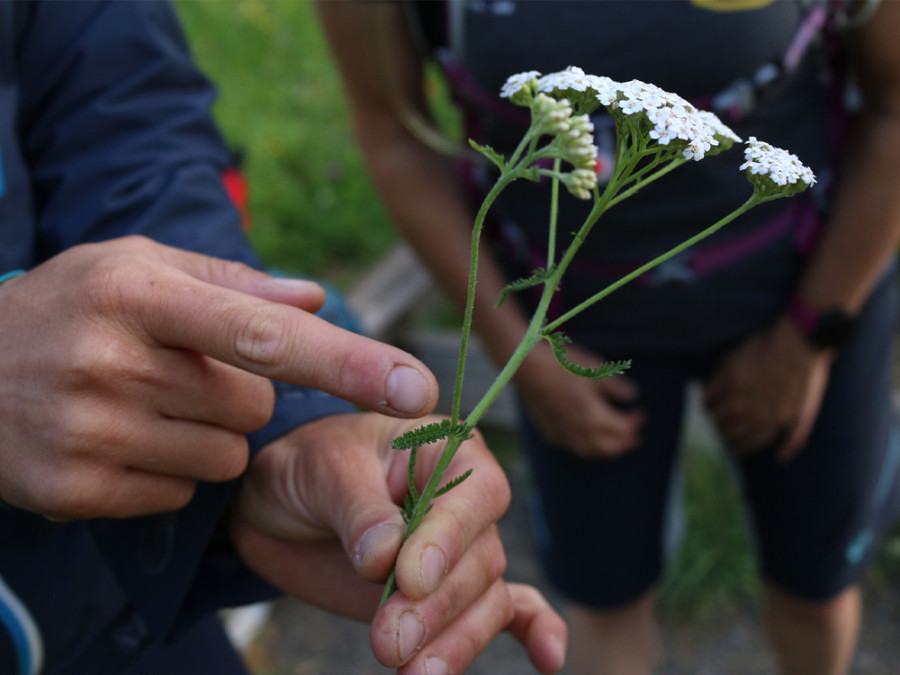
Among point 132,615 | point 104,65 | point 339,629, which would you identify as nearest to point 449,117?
point 339,629

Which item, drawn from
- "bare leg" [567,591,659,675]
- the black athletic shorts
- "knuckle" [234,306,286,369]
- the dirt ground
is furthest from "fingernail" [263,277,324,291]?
the dirt ground

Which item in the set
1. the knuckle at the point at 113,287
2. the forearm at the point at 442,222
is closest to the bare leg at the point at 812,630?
the forearm at the point at 442,222

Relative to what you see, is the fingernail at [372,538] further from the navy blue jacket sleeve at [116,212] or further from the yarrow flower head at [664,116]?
the yarrow flower head at [664,116]

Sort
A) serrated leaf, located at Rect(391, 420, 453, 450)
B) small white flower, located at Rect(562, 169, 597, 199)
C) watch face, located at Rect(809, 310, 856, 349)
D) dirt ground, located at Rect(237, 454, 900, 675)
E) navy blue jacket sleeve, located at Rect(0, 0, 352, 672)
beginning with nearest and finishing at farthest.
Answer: small white flower, located at Rect(562, 169, 597, 199)
serrated leaf, located at Rect(391, 420, 453, 450)
navy blue jacket sleeve, located at Rect(0, 0, 352, 672)
watch face, located at Rect(809, 310, 856, 349)
dirt ground, located at Rect(237, 454, 900, 675)

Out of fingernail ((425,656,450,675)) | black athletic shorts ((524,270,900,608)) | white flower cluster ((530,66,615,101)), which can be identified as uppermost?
white flower cluster ((530,66,615,101))

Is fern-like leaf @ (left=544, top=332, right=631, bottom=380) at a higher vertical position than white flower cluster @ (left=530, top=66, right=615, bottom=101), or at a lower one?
lower

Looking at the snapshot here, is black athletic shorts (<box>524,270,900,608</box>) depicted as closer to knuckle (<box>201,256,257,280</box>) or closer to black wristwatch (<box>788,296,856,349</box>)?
black wristwatch (<box>788,296,856,349</box>)
